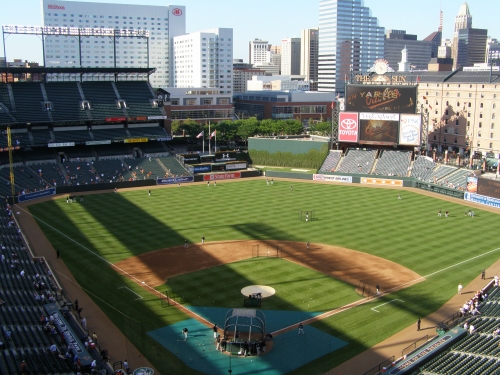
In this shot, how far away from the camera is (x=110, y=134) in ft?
300

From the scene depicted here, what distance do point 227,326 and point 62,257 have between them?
2186cm

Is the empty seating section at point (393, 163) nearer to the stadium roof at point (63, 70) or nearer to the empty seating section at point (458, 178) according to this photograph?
the empty seating section at point (458, 178)

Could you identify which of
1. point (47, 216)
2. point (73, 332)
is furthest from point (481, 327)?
point (47, 216)

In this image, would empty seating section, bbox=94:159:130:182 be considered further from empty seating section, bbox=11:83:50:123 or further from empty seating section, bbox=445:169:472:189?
empty seating section, bbox=445:169:472:189

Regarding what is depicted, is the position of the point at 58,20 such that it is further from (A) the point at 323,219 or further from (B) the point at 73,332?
(B) the point at 73,332

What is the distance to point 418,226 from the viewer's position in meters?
58.8

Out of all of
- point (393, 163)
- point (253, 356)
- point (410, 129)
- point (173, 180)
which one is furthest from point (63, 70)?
point (253, 356)

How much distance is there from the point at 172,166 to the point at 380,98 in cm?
3663

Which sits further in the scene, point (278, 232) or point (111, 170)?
point (111, 170)

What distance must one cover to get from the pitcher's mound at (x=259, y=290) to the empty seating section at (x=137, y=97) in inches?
2391

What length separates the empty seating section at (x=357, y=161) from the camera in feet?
290

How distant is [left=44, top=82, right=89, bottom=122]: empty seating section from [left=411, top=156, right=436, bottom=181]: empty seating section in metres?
55.0

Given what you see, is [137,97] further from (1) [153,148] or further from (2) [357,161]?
(2) [357,161]

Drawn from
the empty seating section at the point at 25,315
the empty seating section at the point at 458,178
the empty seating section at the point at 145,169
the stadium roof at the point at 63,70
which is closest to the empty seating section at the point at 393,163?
the empty seating section at the point at 458,178
